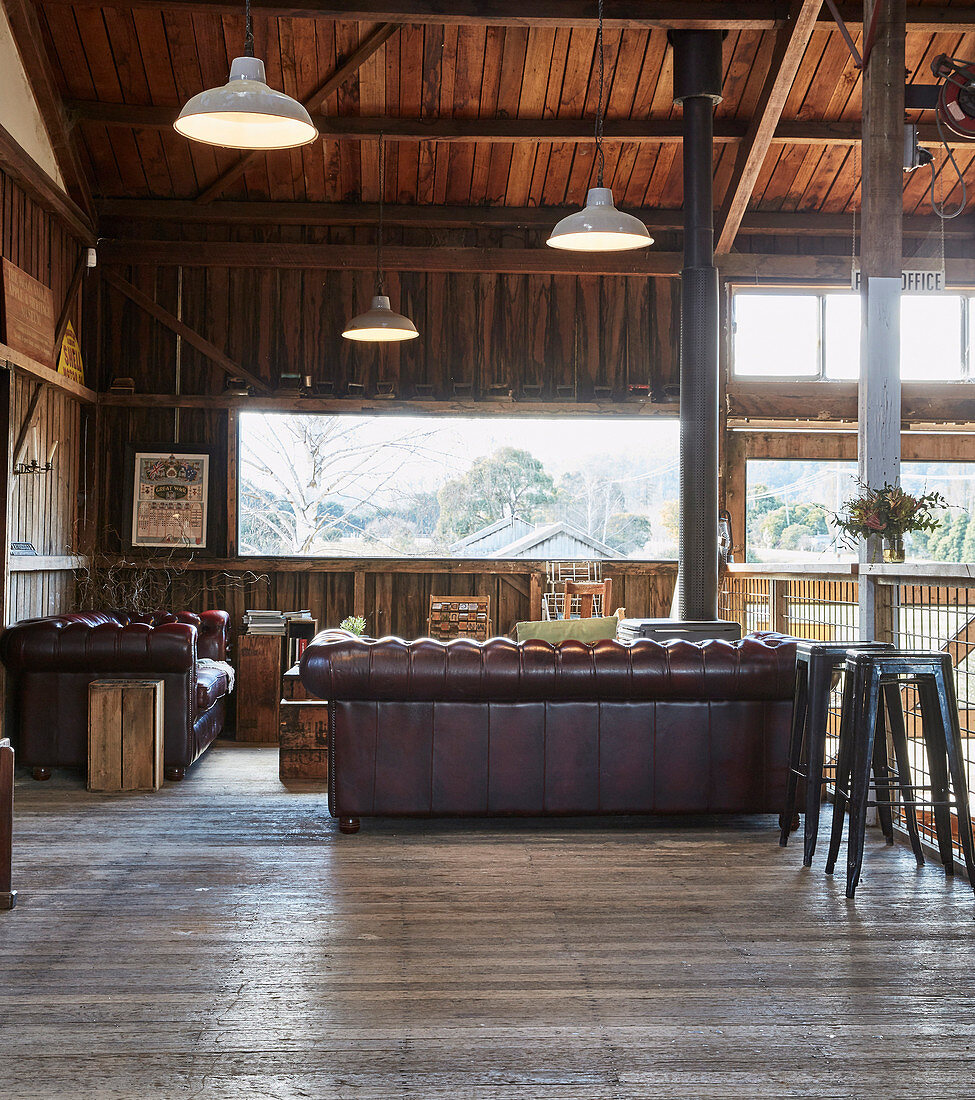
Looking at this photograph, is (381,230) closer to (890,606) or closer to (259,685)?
(259,685)

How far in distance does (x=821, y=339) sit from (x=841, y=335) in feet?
0.76

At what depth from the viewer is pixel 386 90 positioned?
9.42 meters

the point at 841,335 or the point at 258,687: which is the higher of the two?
the point at 841,335

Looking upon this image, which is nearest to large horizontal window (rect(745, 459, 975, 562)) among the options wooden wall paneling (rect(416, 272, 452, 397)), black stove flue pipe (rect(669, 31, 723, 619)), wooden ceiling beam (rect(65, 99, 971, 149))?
black stove flue pipe (rect(669, 31, 723, 619))

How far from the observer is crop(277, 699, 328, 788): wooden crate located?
6492mm

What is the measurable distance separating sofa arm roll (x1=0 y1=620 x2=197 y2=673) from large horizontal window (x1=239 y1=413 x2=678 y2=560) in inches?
161

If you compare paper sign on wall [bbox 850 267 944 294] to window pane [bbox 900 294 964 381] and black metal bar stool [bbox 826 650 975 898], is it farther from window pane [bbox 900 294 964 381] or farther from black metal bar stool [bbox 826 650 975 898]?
window pane [bbox 900 294 964 381]

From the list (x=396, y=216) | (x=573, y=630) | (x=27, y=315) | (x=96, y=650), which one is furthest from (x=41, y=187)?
(x=573, y=630)

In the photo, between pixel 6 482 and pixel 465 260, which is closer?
pixel 6 482

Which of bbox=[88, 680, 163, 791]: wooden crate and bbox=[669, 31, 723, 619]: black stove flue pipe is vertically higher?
bbox=[669, 31, 723, 619]: black stove flue pipe

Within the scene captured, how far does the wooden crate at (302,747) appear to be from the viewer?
6492mm

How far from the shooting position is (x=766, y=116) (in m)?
9.16

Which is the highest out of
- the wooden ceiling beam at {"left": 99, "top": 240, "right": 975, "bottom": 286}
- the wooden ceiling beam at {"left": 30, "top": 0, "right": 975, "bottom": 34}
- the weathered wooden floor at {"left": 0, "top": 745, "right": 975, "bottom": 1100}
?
the wooden ceiling beam at {"left": 30, "top": 0, "right": 975, "bottom": 34}

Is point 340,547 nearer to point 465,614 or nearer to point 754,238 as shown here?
point 465,614
